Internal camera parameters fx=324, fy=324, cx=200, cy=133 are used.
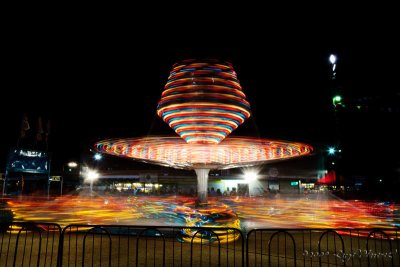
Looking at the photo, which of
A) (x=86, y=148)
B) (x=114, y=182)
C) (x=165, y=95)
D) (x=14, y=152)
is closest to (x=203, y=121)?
(x=165, y=95)

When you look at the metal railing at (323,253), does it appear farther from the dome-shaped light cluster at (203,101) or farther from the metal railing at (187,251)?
the dome-shaped light cluster at (203,101)

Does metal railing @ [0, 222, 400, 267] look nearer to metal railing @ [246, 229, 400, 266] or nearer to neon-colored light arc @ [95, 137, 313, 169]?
metal railing @ [246, 229, 400, 266]

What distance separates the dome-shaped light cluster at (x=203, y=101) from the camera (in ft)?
37.2

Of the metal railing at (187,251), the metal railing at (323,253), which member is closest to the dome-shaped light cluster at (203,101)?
the metal railing at (187,251)

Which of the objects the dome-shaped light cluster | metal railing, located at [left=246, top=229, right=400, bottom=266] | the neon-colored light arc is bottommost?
metal railing, located at [left=246, top=229, right=400, bottom=266]

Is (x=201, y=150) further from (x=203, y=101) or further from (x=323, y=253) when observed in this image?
(x=323, y=253)

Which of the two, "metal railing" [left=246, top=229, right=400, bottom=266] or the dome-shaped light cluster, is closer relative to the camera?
"metal railing" [left=246, top=229, right=400, bottom=266]

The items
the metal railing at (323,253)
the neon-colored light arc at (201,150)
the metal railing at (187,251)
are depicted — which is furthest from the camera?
the neon-colored light arc at (201,150)

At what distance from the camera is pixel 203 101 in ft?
36.9

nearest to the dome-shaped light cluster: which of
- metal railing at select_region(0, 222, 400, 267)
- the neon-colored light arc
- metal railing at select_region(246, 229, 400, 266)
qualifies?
the neon-colored light arc

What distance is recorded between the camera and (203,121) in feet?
37.5

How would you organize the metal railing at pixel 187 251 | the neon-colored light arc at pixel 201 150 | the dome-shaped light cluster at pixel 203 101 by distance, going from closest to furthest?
the metal railing at pixel 187 251 < the dome-shaped light cluster at pixel 203 101 < the neon-colored light arc at pixel 201 150

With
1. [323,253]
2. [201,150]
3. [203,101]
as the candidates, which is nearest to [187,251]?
[323,253]

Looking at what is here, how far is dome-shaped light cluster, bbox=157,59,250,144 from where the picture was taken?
37.2ft
